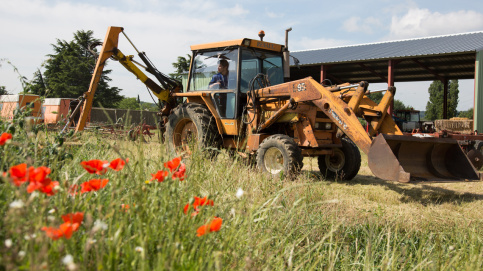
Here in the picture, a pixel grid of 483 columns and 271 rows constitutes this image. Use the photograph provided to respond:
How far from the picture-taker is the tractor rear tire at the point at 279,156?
626 cm

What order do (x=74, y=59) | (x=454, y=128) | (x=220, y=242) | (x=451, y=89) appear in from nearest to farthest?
(x=220, y=242)
(x=454, y=128)
(x=74, y=59)
(x=451, y=89)

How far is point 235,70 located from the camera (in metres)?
7.49

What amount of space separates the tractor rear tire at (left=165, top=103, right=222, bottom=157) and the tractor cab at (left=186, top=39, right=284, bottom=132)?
241 mm

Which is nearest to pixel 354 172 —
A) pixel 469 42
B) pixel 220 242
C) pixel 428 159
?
pixel 428 159

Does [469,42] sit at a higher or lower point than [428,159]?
higher

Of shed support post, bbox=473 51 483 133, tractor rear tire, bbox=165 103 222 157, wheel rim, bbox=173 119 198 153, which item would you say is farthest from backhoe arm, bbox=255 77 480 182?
shed support post, bbox=473 51 483 133

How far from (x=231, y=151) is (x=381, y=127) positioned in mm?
2767

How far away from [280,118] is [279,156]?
2.96 feet

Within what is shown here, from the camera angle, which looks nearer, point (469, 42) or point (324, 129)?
point (324, 129)

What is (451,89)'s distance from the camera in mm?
46625

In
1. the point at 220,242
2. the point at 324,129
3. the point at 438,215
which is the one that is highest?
the point at 324,129

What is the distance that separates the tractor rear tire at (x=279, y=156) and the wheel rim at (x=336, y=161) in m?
1.32

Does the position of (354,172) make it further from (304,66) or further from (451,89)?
(451,89)

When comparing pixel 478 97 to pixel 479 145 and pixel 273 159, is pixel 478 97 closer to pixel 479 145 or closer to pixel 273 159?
pixel 479 145
